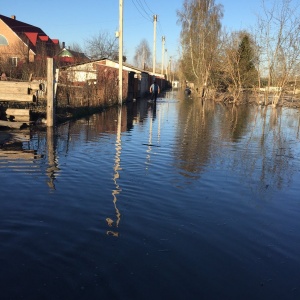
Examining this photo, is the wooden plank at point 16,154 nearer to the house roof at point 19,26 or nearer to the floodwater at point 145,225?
the floodwater at point 145,225

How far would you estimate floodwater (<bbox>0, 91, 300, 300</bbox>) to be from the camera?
3688 millimetres

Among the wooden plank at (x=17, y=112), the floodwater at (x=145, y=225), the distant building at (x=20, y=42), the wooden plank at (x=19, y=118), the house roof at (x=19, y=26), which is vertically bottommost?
the floodwater at (x=145, y=225)

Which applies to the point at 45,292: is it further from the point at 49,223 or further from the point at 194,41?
the point at 194,41

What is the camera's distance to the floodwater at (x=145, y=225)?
145 inches

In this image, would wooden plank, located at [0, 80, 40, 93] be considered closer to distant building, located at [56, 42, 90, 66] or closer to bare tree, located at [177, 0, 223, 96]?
distant building, located at [56, 42, 90, 66]

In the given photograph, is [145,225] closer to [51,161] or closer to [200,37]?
[51,161]

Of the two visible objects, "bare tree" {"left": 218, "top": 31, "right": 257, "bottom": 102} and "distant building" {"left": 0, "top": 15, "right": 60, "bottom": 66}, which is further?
"distant building" {"left": 0, "top": 15, "right": 60, "bottom": 66}

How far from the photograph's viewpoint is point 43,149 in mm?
10031

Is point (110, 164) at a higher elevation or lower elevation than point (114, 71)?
lower

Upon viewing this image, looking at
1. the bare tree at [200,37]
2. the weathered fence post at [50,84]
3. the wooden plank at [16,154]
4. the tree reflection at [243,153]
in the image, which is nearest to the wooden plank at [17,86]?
the weathered fence post at [50,84]

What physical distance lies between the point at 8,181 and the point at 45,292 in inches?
153

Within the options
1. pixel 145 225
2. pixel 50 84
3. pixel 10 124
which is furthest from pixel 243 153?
pixel 10 124

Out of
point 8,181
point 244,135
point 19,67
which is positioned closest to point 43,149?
point 8,181

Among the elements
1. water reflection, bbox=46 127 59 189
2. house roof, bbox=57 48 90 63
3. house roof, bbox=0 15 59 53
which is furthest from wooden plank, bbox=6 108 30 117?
house roof, bbox=0 15 59 53
